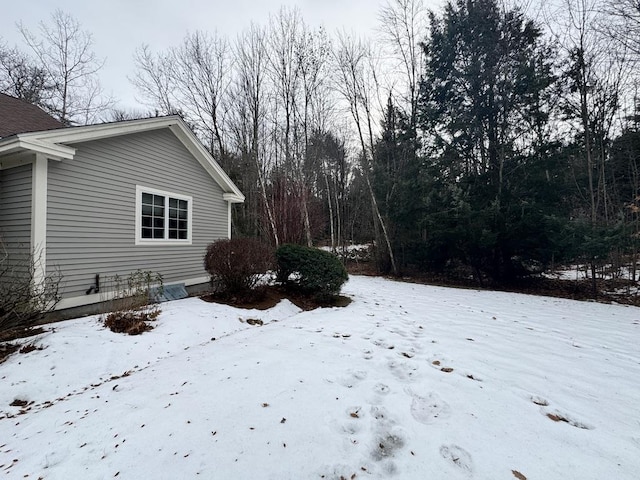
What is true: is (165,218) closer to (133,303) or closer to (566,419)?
(133,303)

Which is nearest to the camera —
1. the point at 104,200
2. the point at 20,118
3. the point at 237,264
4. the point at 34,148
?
the point at 34,148

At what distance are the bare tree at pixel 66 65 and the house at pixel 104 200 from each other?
35.4 ft

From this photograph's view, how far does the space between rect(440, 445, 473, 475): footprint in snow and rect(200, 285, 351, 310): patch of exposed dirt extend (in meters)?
4.50

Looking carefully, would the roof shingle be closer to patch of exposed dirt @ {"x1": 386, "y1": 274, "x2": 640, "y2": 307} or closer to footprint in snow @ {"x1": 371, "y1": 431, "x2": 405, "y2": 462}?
footprint in snow @ {"x1": 371, "y1": 431, "x2": 405, "y2": 462}

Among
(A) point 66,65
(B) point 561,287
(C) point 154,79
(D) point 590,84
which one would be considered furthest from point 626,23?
(A) point 66,65

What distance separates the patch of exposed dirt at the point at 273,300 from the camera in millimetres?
5988

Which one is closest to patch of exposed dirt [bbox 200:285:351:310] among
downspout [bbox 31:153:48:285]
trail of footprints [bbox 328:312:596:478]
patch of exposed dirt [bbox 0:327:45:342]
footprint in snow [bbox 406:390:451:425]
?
patch of exposed dirt [bbox 0:327:45:342]

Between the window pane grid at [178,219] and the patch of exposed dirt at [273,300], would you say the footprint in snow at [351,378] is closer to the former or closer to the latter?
the patch of exposed dirt at [273,300]

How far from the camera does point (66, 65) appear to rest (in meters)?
14.8

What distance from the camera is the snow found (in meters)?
1.73

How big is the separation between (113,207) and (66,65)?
1533 centimetres

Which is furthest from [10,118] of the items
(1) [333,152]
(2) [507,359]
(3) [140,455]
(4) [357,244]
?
(4) [357,244]

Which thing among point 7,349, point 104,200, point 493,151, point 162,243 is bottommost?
point 7,349

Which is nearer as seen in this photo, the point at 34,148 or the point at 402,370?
the point at 402,370
